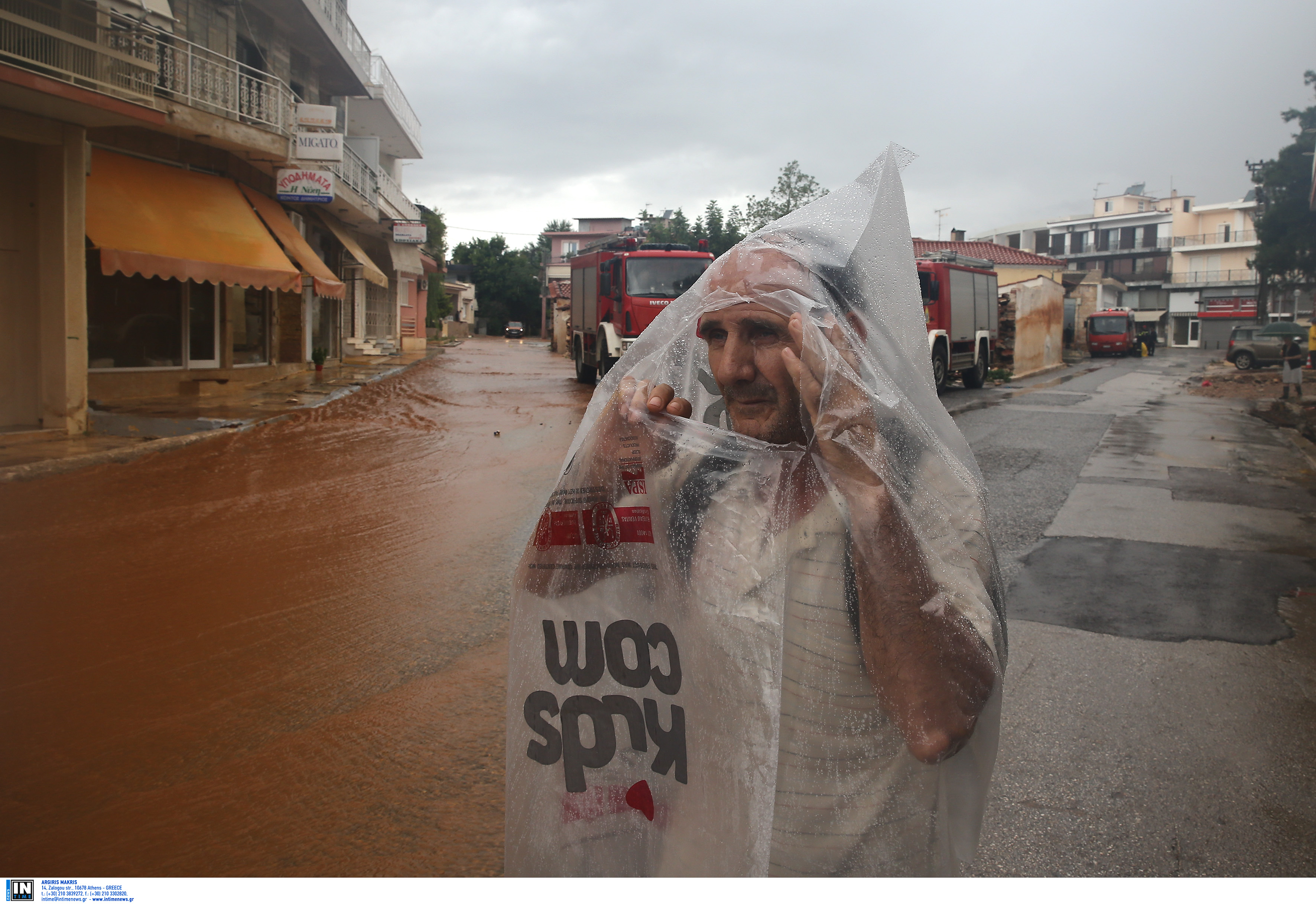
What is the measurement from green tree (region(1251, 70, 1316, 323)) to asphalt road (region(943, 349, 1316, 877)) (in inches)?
1146

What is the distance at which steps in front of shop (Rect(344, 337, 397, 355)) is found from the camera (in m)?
32.1

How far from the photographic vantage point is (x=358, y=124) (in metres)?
31.9

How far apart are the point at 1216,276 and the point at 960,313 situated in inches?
2567

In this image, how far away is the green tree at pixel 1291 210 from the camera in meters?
33.2

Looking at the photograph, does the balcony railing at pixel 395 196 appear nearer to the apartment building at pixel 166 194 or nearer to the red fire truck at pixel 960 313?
the apartment building at pixel 166 194

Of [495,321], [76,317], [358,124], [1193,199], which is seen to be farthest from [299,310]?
[1193,199]

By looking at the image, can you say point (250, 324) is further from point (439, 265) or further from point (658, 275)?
point (439, 265)

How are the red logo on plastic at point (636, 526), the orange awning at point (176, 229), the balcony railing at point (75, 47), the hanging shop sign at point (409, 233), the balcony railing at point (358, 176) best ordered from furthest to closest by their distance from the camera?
the hanging shop sign at point (409, 233), the balcony railing at point (358, 176), the orange awning at point (176, 229), the balcony railing at point (75, 47), the red logo on plastic at point (636, 526)

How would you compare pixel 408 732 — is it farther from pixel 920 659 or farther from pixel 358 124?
pixel 358 124

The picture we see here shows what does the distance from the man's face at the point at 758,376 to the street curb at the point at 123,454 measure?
8532 millimetres

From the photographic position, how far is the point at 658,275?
1759 cm

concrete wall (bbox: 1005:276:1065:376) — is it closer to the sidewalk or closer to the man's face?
the sidewalk

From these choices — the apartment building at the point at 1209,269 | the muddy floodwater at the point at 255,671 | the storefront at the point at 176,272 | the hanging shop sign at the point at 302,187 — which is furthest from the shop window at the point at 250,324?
the apartment building at the point at 1209,269

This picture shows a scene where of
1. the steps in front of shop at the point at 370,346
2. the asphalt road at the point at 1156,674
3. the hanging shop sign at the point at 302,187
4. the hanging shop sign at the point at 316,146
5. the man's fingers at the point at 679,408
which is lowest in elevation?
the asphalt road at the point at 1156,674
